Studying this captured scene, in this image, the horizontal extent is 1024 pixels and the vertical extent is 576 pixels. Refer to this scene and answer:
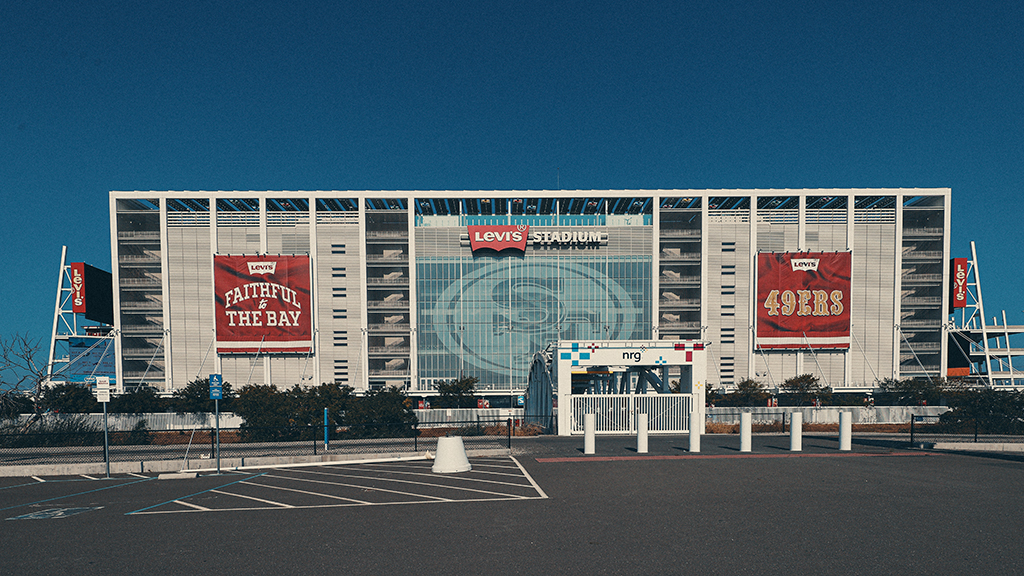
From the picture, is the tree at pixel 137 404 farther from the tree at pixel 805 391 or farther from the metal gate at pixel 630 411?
the tree at pixel 805 391

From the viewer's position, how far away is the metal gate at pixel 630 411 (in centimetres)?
2509

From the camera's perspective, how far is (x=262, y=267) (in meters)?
59.0

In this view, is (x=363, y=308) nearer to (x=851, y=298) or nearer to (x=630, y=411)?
(x=630, y=411)

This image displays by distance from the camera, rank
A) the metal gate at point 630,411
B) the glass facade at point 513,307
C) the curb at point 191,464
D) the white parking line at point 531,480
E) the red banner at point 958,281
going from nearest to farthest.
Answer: the white parking line at point 531,480 → the curb at point 191,464 → the metal gate at point 630,411 → the red banner at point 958,281 → the glass facade at point 513,307

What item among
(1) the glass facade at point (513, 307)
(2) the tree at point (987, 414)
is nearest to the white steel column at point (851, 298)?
(2) the tree at point (987, 414)

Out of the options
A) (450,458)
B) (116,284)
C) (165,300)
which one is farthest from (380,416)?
(116,284)

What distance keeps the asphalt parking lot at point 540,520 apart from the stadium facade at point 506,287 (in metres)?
45.6

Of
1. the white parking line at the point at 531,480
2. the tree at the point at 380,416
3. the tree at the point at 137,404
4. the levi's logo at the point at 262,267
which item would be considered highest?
the levi's logo at the point at 262,267

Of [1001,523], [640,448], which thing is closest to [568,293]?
[640,448]

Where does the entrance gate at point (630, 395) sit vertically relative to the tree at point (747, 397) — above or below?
above

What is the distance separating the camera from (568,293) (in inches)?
2437

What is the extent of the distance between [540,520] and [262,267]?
190ft

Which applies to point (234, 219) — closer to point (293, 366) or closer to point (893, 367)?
point (293, 366)

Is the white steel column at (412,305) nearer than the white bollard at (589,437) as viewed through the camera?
No
